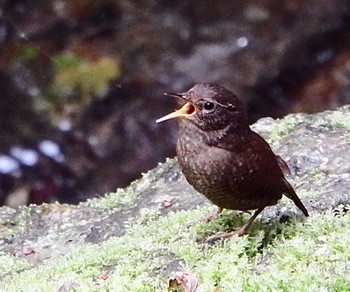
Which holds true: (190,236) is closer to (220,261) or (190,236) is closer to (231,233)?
(231,233)

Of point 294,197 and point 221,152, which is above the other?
point 221,152

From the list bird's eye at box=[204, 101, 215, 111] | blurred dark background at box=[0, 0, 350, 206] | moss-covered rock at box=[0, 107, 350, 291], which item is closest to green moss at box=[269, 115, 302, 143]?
moss-covered rock at box=[0, 107, 350, 291]

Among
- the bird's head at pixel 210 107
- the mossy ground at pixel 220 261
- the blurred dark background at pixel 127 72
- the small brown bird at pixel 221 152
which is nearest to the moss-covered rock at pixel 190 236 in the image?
the mossy ground at pixel 220 261

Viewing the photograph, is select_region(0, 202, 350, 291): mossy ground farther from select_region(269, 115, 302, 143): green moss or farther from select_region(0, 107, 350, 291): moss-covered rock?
select_region(269, 115, 302, 143): green moss

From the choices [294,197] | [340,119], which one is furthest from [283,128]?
[294,197]

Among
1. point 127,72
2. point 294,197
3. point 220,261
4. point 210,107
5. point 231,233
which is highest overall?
point 127,72

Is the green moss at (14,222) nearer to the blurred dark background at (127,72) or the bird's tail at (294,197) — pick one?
the bird's tail at (294,197)
